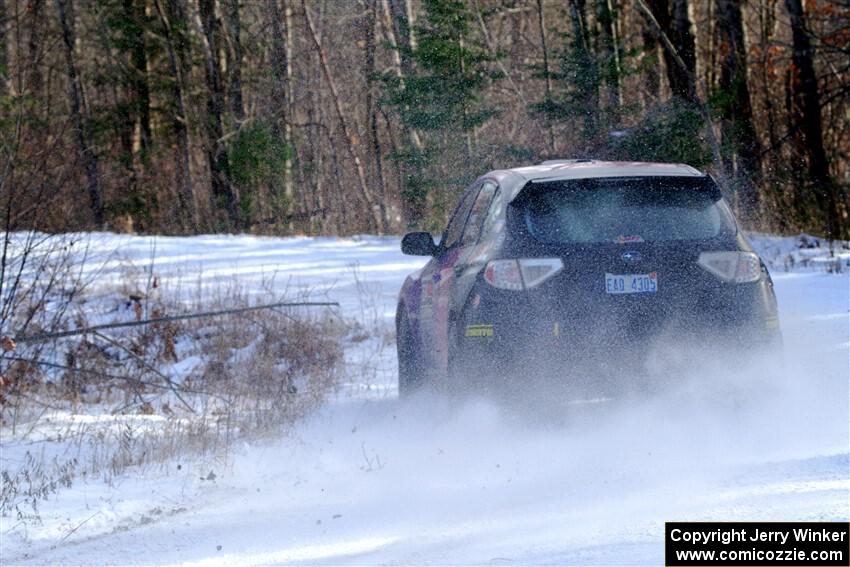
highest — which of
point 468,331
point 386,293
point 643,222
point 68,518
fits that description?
point 643,222

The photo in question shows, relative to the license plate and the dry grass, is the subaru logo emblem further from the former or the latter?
the dry grass

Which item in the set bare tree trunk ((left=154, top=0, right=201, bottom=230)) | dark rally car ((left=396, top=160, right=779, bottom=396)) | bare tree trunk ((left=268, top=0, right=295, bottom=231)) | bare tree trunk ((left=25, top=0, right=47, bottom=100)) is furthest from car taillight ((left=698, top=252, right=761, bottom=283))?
bare tree trunk ((left=154, top=0, right=201, bottom=230))

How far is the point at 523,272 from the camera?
22.4 ft

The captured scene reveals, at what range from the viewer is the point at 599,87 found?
2292cm

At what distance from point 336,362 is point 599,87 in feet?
40.1

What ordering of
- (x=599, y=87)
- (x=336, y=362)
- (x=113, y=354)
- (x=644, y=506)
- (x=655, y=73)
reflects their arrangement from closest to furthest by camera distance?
(x=644, y=506) < (x=336, y=362) < (x=113, y=354) < (x=599, y=87) < (x=655, y=73)

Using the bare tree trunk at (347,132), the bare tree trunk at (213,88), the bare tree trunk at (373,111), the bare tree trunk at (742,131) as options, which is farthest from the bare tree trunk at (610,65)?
the bare tree trunk at (213,88)

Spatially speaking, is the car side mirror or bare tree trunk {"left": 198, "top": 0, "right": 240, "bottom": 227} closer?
the car side mirror

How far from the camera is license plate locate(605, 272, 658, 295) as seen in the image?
6770 mm

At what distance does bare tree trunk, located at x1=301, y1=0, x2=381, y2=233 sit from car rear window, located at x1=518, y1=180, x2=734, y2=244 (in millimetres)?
26633

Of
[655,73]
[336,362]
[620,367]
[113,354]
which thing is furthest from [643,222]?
[655,73]

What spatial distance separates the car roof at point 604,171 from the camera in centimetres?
714

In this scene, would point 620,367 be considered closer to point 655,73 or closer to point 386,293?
point 386,293

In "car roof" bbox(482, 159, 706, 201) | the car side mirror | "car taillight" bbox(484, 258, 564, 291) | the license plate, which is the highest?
"car roof" bbox(482, 159, 706, 201)
